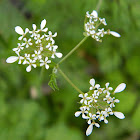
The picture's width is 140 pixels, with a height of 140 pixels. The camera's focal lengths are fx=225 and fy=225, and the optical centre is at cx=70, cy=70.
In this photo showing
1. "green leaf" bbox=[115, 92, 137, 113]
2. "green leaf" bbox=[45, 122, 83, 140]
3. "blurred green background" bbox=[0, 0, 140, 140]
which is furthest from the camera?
"green leaf" bbox=[115, 92, 137, 113]

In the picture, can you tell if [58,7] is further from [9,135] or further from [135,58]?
[9,135]

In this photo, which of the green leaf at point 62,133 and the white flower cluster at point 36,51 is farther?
the green leaf at point 62,133

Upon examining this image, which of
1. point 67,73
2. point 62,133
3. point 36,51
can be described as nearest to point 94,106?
point 36,51

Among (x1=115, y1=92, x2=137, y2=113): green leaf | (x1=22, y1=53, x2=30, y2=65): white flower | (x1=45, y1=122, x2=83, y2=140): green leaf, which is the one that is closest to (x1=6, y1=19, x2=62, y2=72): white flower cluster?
(x1=22, y1=53, x2=30, y2=65): white flower

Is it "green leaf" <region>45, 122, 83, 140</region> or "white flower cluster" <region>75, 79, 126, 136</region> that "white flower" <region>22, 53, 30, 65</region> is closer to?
"white flower cluster" <region>75, 79, 126, 136</region>

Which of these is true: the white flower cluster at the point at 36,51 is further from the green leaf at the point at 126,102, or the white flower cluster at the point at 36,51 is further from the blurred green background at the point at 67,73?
the green leaf at the point at 126,102

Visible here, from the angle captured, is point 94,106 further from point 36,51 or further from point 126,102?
point 126,102

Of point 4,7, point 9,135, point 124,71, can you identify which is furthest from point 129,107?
point 4,7

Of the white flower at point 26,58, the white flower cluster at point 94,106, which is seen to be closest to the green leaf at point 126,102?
the white flower cluster at point 94,106
